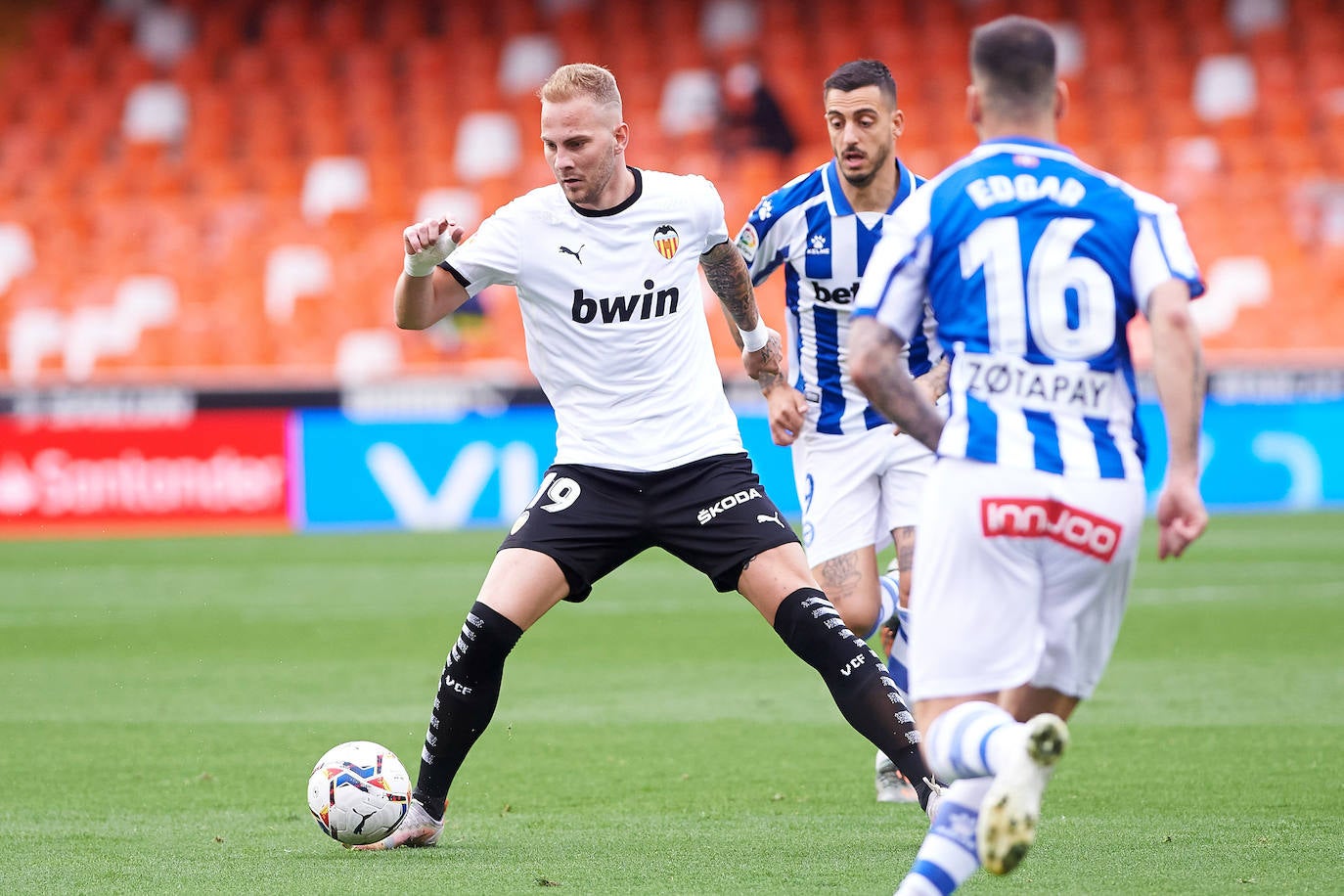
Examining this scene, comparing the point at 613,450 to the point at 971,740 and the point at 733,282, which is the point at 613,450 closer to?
the point at 733,282

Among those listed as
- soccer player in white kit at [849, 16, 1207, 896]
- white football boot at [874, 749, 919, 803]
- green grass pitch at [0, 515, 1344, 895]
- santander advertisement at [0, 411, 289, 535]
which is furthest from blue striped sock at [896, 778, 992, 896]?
santander advertisement at [0, 411, 289, 535]

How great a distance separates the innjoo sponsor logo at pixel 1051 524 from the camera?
12.3 feet

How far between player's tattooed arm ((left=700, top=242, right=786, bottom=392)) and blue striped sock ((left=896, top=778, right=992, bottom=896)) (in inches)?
83.1

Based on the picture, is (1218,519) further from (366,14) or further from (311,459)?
(366,14)

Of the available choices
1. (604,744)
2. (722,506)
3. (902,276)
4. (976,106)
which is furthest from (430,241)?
(604,744)

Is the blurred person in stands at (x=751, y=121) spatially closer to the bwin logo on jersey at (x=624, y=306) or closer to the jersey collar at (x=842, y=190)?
the jersey collar at (x=842, y=190)

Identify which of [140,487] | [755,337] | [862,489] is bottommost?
[140,487]

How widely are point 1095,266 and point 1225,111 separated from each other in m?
20.0

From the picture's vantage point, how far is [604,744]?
7.40 meters

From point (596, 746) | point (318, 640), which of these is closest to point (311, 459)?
point (318, 640)

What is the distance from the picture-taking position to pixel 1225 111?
74.0ft

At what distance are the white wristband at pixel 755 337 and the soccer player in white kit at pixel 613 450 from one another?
13.3 inches

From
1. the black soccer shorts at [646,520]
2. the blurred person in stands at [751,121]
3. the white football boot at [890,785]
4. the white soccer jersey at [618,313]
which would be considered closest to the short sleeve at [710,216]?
the white soccer jersey at [618,313]

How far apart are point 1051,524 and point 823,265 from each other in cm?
286
